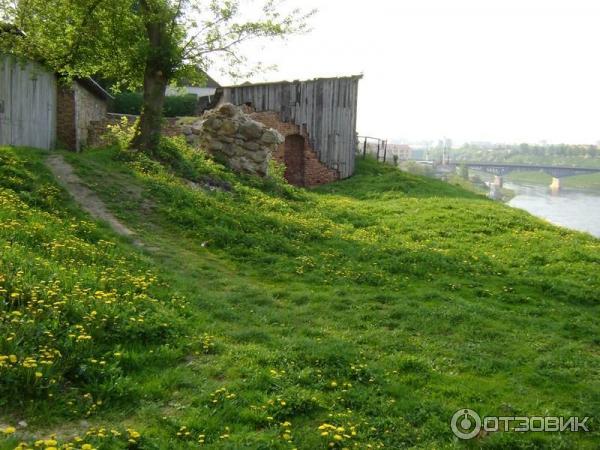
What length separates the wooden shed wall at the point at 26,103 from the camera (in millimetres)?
15461

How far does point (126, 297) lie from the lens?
725 centimetres

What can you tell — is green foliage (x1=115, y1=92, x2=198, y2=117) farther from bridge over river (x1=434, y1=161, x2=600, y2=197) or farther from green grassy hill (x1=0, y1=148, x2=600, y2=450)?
bridge over river (x1=434, y1=161, x2=600, y2=197)

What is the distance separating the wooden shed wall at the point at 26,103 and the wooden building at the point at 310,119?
890 cm

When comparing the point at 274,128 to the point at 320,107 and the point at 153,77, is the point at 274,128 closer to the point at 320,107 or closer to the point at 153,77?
the point at 320,107

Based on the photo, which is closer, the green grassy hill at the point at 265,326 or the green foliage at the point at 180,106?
the green grassy hill at the point at 265,326

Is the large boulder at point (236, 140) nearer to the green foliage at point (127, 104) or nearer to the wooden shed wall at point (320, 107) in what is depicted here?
the wooden shed wall at point (320, 107)

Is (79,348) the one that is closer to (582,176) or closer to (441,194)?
(441,194)

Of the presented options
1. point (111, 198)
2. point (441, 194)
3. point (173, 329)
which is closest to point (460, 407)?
point (173, 329)

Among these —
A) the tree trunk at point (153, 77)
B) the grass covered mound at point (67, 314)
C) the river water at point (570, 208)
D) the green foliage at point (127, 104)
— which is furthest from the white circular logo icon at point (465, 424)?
the green foliage at point (127, 104)

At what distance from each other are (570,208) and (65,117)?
40419mm

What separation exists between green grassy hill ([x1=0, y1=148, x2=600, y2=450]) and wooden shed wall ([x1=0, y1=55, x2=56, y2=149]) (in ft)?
8.10

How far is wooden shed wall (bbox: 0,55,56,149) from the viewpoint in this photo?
15.5 metres

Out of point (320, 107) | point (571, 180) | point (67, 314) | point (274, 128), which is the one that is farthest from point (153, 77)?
point (571, 180)

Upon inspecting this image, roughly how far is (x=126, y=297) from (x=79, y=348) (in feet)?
5.49
